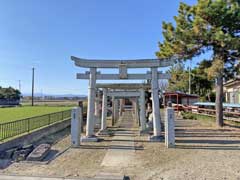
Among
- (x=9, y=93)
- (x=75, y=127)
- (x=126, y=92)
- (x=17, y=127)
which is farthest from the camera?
(x=9, y=93)

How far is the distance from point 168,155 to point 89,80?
460 centimetres

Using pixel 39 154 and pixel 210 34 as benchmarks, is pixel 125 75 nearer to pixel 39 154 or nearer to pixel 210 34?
pixel 39 154

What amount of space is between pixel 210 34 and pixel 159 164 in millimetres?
8589

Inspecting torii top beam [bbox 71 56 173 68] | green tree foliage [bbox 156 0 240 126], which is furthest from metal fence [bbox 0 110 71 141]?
green tree foliage [bbox 156 0 240 126]

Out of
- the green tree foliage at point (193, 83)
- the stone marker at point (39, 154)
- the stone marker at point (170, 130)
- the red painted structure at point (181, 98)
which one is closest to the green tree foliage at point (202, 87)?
the green tree foliage at point (193, 83)

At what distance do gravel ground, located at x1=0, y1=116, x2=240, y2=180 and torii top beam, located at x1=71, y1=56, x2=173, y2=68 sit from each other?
3.14 m

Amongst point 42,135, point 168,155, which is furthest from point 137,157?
point 42,135

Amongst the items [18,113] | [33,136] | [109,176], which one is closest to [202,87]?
[18,113]

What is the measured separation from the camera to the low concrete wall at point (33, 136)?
26.1ft

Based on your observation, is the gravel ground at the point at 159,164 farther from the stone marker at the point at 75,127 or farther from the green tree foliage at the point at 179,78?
the green tree foliage at the point at 179,78

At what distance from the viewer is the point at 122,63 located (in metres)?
9.81

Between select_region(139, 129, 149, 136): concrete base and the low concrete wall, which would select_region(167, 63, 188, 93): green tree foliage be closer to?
select_region(139, 129, 149, 136): concrete base

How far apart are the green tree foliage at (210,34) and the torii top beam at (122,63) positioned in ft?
12.5

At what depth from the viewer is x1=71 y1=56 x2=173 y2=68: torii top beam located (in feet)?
31.8
